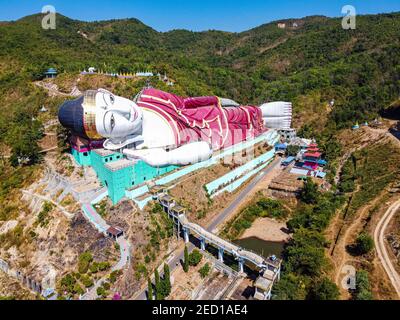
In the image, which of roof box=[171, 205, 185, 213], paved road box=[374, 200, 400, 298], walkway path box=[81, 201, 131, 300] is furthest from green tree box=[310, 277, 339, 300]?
walkway path box=[81, 201, 131, 300]

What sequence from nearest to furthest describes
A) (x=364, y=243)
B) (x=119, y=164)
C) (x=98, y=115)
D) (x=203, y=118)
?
(x=364, y=243)
(x=98, y=115)
(x=119, y=164)
(x=203, y=118)

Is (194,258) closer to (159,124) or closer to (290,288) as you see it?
(290,288)

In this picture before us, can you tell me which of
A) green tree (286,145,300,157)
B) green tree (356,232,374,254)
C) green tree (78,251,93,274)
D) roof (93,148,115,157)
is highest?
roof (93,148,115,157)

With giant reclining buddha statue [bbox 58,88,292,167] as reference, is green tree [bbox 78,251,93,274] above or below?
below

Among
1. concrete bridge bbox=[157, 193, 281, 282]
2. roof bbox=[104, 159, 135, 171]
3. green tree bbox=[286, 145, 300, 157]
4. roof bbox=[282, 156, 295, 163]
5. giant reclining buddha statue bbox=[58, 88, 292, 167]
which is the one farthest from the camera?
green tree bbox=[286, 145, 300, 157]

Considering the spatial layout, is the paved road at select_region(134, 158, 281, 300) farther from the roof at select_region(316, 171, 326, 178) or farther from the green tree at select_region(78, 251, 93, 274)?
the roof at select_region(316, 171, 326, 178)

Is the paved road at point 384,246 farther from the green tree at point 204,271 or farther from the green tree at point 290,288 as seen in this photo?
the green tree at point 204,271

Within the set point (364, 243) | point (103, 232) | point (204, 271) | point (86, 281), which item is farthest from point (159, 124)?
point (364, 243)
